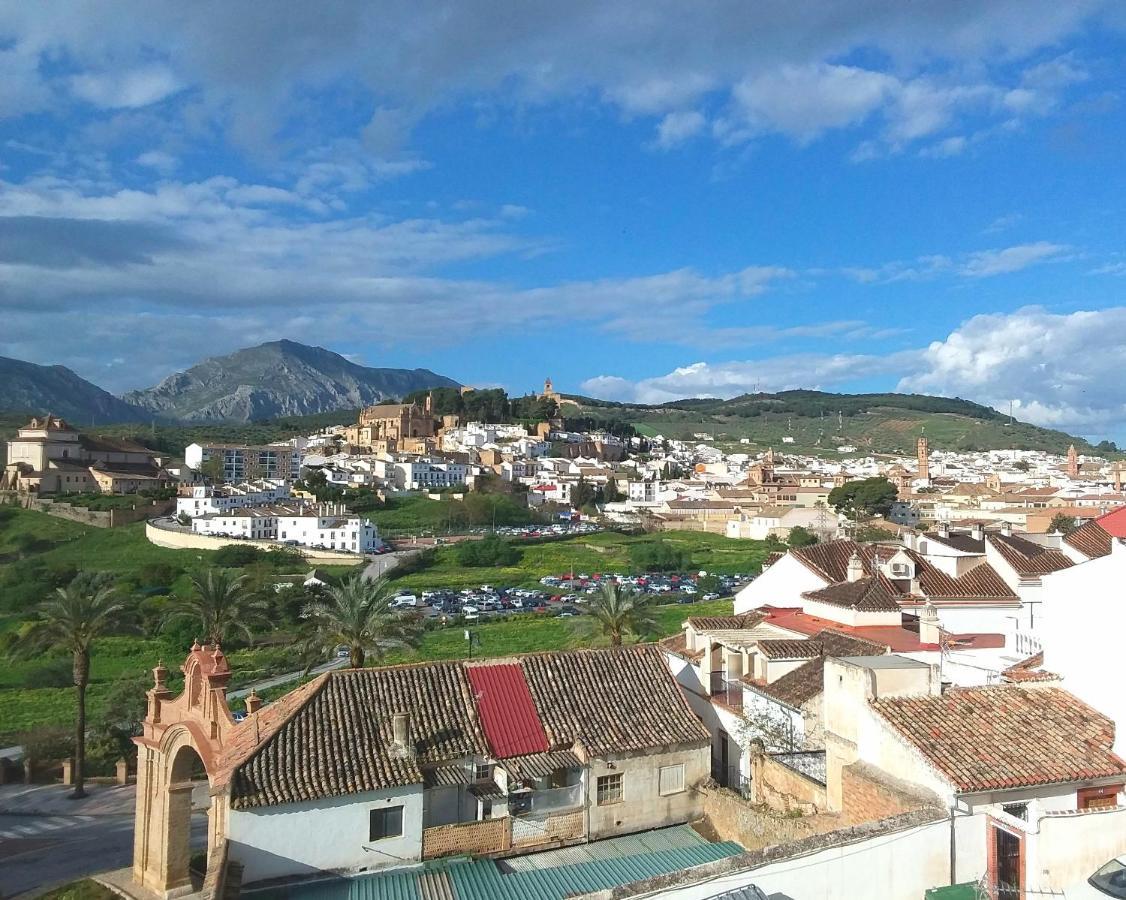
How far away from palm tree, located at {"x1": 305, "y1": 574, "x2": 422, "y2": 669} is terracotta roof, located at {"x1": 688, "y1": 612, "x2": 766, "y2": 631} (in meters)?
7.49

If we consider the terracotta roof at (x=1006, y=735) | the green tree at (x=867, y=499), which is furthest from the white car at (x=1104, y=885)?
the green tree at (x=867, y=499)

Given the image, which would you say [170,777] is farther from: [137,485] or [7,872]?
[137,485]

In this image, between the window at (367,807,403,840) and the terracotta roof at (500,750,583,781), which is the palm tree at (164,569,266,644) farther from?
the terracotta roof at (500,750,583,781)

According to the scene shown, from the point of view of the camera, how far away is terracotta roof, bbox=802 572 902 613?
893 inches

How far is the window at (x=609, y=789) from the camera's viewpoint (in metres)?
14.9

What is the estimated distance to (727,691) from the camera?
18406 millimetres

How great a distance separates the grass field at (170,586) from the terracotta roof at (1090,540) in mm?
12441

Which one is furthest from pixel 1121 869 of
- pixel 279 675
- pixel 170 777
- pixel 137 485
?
pixel 137 485

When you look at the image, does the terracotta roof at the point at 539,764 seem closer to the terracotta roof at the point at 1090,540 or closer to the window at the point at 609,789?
the window at the point at 609,789

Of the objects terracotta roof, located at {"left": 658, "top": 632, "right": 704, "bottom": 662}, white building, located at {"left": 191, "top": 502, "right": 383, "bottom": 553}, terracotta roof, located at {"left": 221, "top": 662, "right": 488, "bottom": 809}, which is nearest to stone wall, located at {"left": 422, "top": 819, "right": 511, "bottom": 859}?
terracotta roof, located at {"left": 221, "top": 662, "right": 488, "bottom": 809}

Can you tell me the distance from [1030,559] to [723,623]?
35.0ft

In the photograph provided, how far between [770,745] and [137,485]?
10569 cm

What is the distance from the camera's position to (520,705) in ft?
51.7

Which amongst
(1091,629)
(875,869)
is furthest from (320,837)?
(1091,629)
